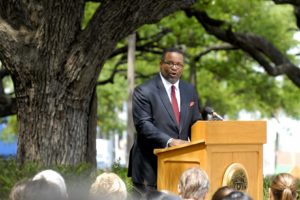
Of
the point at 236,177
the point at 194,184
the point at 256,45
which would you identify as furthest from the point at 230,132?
the point at 256,45

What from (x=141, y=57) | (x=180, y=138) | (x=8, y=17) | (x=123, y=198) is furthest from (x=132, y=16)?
(x=141, y=57)

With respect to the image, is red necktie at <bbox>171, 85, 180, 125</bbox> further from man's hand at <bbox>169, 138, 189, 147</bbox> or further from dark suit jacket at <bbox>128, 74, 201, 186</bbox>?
man's hand at <bbox>169, 138, 189, 147</bbox>

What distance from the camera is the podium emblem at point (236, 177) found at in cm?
641

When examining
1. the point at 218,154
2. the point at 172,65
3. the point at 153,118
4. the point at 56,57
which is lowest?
the point at 218,154

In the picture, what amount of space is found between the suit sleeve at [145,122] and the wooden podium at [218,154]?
0.20 meters

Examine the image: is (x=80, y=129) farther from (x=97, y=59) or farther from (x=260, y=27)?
(x=260, y=27)

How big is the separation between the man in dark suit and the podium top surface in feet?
1.59

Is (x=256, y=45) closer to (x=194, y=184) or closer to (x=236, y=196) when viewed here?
(x=194, y=184)

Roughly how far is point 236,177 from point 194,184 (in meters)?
1.01

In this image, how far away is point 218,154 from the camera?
6395 millimetres

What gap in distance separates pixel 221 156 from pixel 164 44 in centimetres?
2020

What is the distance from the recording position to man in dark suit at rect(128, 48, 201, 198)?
22.7 feet

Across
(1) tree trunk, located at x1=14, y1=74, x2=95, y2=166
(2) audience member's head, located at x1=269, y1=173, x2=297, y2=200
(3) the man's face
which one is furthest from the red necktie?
(1) tree trunk, located at x1=14, y1=74, x2=95, y2=166

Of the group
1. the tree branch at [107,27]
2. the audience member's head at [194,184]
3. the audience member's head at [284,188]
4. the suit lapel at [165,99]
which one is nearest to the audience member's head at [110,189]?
the audience member's head at [194,184]
